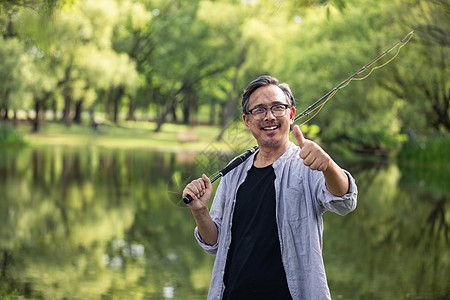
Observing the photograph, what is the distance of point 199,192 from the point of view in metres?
2.84

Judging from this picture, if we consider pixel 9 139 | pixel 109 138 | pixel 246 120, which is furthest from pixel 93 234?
pixel 109 138

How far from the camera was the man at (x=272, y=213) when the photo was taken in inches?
106

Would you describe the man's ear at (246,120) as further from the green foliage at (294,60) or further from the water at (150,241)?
the green foliage at (294,60)

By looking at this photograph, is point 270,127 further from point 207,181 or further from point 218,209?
point 218,209

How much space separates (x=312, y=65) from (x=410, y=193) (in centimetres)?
1459

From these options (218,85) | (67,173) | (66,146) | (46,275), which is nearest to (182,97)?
(218,85)

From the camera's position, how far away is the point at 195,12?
2056 inches

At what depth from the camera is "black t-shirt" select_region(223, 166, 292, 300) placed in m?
2.71

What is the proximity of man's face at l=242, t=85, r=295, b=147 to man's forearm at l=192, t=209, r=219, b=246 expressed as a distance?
433 mm

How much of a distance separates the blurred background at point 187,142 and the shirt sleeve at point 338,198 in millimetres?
595

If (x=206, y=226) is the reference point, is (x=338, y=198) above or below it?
above

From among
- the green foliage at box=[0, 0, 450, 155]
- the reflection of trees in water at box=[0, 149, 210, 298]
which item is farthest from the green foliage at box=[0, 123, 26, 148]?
the reflection of trees in water at box=[0, 149, 210, 298]

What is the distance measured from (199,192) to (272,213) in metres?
0.35

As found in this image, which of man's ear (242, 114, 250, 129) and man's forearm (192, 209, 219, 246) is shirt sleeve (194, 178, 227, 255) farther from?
man's ear (242, 114, 250, 129)
